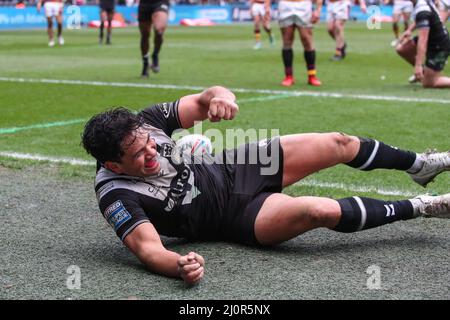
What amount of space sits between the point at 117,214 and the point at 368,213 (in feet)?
4.27

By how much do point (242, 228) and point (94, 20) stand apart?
113 feet

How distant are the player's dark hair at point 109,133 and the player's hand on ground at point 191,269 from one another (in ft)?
2.18

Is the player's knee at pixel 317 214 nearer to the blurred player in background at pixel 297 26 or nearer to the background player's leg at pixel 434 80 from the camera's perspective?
the background player's leg at pixel 434 80

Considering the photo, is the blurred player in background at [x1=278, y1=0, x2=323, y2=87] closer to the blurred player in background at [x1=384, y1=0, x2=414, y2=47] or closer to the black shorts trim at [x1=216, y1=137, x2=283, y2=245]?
the black shorts trim at [x1=216, y1=137, x2=283, y2=245]

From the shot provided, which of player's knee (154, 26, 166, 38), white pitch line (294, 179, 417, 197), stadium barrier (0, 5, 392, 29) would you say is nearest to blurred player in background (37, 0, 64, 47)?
stadium barrier (0, 5, 392, 29)

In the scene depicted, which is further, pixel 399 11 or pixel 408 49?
pixel 399 11

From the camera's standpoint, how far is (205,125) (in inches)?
347

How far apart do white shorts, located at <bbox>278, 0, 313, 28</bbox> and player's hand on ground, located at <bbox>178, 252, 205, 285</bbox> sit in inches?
366

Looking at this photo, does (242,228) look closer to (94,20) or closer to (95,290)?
(95,290)

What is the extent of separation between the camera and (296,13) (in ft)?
41.5

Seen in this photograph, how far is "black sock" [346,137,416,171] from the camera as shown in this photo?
15.4 feet

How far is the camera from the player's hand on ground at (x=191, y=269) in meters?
3.72

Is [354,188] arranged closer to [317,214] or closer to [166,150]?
[317,214]

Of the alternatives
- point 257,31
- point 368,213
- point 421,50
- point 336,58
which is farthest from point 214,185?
point 257,31
